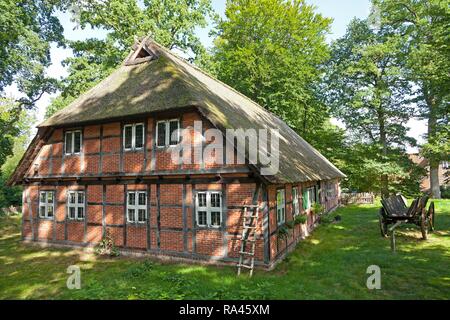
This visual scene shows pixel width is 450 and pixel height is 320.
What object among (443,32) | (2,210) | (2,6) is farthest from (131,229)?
(2,210)

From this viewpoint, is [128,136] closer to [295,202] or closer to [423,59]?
[295,202]

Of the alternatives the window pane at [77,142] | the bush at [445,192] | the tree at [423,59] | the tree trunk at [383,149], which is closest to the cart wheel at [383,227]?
the tree at [423,59]

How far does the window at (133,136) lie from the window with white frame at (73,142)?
9.31 ft

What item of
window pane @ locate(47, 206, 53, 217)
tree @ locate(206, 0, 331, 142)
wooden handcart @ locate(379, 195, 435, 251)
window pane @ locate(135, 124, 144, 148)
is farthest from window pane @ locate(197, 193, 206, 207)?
tree @ locate(206, 0, 331, 142)

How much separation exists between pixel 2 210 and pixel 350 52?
3719cm

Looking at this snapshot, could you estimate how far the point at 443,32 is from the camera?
14109 mm

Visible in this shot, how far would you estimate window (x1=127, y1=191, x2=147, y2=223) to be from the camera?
1249cm

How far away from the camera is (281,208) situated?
12094mm

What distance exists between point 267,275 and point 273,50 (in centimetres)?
2214

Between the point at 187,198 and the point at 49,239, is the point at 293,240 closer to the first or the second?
the point at 187,198

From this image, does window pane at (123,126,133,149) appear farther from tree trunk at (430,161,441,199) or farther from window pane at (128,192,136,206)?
tree trunk at (430,161,441,199)

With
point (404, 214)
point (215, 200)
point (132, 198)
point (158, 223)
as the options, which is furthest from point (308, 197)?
point (132, 198)

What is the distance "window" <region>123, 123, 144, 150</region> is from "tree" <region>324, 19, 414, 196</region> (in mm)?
22426

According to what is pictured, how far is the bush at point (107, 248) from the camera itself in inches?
495
